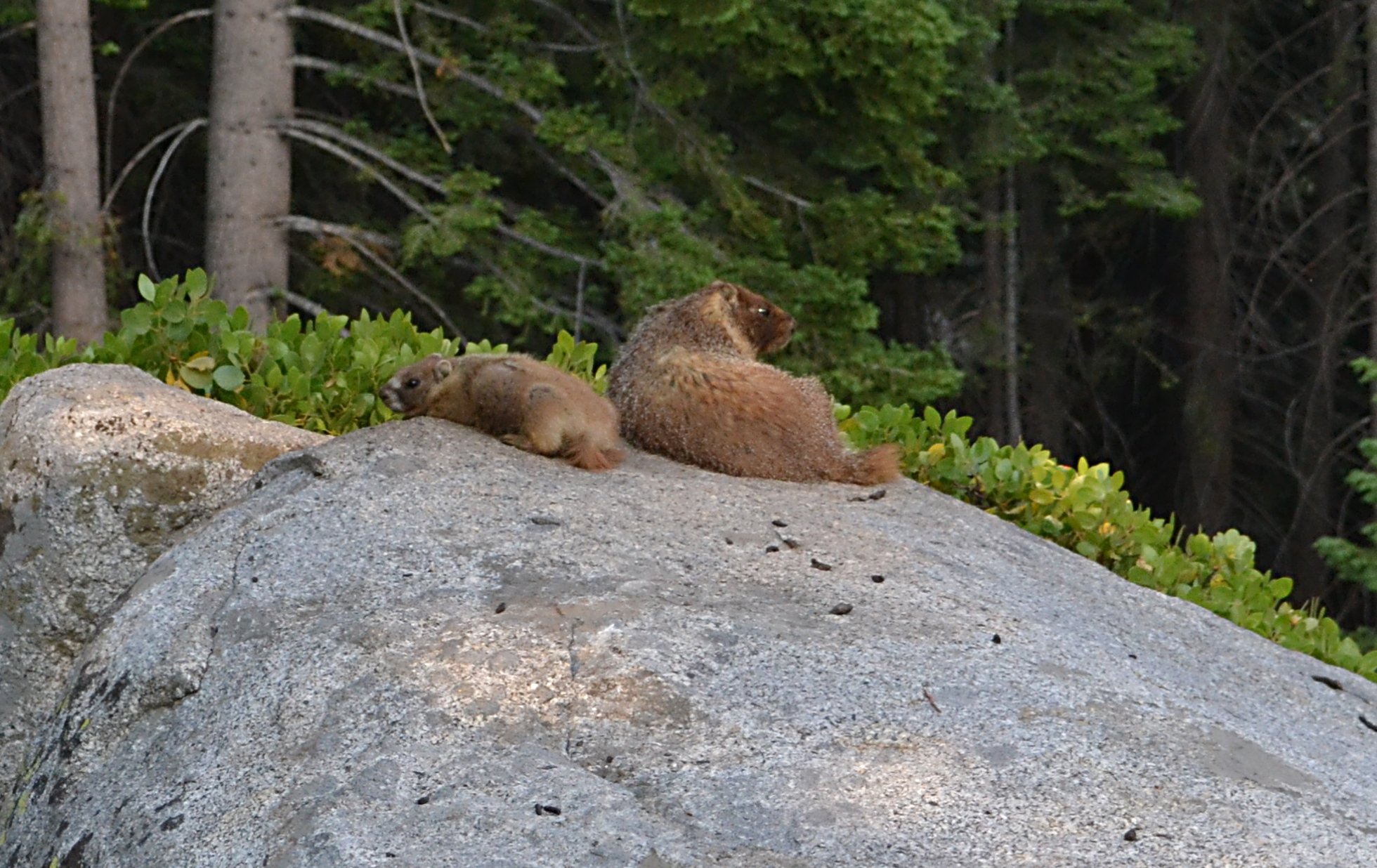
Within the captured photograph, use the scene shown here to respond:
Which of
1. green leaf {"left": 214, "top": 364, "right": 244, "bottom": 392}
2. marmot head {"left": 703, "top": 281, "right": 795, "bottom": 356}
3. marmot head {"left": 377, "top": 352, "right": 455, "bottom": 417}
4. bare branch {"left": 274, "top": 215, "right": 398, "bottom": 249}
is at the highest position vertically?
marmot head {"left": 703, "top": 281, "right": 795, "bottom": 356}

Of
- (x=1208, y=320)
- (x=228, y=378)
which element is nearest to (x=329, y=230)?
(x=228, y=378)

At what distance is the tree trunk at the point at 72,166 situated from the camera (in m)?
12.3

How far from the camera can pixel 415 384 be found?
6965mm

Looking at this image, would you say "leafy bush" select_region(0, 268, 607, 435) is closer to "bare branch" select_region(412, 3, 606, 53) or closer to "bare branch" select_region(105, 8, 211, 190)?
"bare branch" select_region(105, 8, 211, 190)

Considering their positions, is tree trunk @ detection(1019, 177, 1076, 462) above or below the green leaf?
below

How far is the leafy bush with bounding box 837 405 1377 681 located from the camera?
304 inches

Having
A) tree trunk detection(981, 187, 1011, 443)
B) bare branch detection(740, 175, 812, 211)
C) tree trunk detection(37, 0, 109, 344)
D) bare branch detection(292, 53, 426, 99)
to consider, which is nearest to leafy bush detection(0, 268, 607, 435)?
tree trunk detection(37, 0, 109, 344)

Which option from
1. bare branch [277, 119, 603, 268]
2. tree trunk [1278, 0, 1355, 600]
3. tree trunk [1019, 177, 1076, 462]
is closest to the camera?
bare branch [277, 119, 603, 268]

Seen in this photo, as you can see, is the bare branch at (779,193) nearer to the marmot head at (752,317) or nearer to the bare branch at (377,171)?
the bare branch at (377,171)

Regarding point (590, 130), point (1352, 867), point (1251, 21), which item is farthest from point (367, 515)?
point (1251, 21)

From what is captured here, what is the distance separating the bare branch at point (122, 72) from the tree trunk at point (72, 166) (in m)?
0.79

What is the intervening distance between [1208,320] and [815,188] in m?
6.56

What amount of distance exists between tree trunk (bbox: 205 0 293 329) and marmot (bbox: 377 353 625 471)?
6307 mm

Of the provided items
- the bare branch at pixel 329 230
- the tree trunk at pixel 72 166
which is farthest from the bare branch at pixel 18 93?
the bare branch at pixel 329 230
